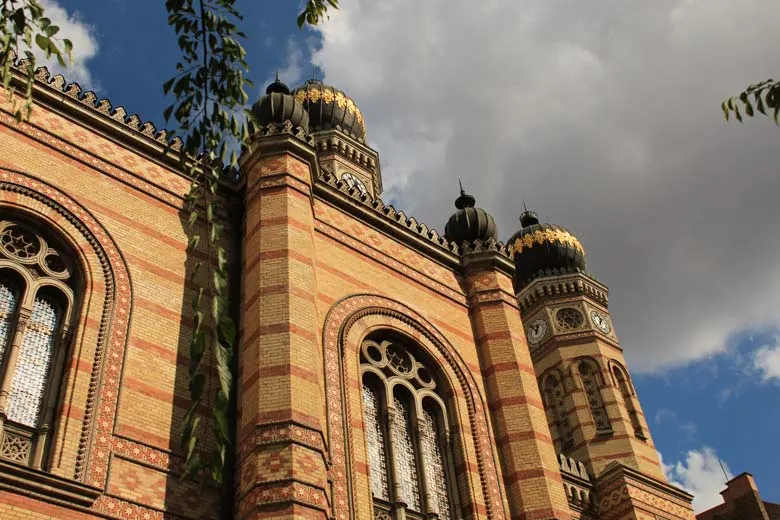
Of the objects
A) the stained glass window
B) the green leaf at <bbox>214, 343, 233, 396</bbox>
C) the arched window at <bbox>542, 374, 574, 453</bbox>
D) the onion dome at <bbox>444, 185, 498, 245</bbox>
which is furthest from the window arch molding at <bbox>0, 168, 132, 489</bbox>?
the arched window at <bbox>542, 374, 574, 453</bbox>

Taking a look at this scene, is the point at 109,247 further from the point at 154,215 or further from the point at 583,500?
the point at 583,500

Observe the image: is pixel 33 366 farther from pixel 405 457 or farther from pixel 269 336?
pixel 405 457

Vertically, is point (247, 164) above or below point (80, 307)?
above

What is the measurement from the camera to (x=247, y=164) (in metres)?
12.5

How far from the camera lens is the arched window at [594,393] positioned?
20484 millimetres

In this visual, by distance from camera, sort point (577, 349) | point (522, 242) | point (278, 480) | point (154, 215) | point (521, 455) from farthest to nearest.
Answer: point (522, 242) → point (577, 349) → point (521, 455) → point (154, 215) → point (278, 480)

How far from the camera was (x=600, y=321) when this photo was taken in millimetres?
22547

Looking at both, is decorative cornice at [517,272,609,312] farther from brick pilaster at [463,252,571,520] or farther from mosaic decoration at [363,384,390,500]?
mosaic decoration at [363,384,390,500]

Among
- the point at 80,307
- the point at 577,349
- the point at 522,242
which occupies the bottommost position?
the point at 80,307

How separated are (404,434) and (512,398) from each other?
2083 mm

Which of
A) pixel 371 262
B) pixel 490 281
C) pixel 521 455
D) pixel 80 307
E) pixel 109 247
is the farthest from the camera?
pixel 490 281

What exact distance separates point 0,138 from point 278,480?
556cm

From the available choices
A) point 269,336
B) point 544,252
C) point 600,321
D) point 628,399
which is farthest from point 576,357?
point 269,336

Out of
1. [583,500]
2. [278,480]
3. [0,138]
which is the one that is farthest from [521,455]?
[0,138]
